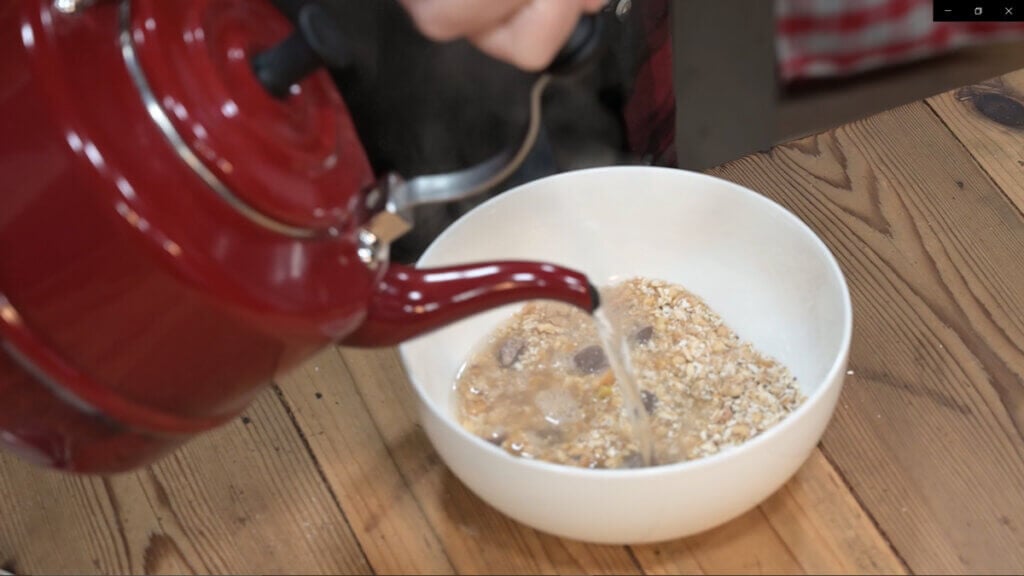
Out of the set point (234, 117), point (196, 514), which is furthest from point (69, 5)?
point (196, 514)

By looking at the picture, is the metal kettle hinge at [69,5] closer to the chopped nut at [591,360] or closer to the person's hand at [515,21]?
the person's hand at [515,21]

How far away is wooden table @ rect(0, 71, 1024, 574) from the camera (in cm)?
77

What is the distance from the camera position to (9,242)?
614 mm

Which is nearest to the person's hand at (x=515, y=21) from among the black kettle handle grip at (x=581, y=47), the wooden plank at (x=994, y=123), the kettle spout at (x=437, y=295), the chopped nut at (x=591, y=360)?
the black kettle handle grip at (x=581, y=47)

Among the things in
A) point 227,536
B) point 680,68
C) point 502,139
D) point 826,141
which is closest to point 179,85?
point 227,536

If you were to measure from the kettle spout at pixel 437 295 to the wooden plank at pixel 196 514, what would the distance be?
0.19 meters

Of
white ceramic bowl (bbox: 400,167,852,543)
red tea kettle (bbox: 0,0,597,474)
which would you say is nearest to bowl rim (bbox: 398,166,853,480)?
white ceramic bowl (bbox: 400,167,852,543)

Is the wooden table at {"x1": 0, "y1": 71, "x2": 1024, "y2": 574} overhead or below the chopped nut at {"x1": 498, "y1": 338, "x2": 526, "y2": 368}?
below

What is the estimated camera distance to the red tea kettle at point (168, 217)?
1.91 ft

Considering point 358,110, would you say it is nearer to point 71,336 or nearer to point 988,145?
point 71,336

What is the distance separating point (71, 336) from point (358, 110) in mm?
437

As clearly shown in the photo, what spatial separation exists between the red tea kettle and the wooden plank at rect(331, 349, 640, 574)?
0.20 metres

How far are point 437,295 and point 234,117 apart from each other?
0.16 metres

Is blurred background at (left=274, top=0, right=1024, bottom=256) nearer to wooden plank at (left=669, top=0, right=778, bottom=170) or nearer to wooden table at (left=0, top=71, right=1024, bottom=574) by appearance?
wooden plank at (left=669, top=0, right=778, bottom=170)
